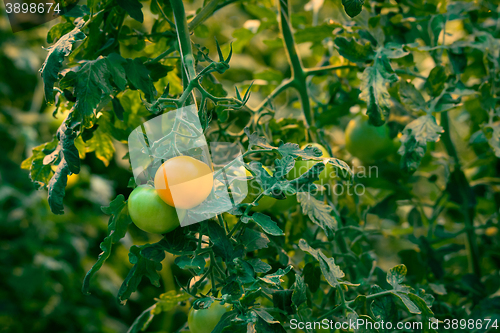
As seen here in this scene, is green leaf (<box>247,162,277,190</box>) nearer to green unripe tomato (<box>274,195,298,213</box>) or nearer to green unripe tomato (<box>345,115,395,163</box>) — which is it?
green unripe tomato (<box>274,195,298,213</box>)

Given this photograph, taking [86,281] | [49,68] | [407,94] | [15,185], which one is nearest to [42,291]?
[15,185]

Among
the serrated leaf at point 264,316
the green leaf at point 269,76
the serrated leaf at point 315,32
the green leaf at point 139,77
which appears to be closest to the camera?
the serrated leaf at point 264,316

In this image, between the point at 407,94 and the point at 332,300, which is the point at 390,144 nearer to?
the point at 407,94

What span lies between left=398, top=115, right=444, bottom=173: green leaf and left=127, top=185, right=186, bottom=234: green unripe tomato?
35cm

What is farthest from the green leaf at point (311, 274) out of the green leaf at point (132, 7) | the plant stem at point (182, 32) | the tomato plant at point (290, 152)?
the green leaf at point (132, 7)

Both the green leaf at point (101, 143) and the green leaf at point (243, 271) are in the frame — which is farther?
the green leaf at point (101, 143)

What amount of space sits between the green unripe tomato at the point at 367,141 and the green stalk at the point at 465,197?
0.42ft

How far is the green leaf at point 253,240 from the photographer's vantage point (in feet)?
1.48

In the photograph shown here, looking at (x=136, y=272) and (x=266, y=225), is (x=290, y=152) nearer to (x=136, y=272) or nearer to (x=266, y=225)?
(x=266, y=225)

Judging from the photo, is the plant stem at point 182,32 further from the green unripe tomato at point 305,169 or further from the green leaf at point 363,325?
the green leaf at point 363,325

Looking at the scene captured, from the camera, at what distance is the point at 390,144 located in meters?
0.78

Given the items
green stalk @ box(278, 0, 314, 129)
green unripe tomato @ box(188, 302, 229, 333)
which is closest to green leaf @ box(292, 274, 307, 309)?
green unripe tomato @ box(188, 302, 229, 333)

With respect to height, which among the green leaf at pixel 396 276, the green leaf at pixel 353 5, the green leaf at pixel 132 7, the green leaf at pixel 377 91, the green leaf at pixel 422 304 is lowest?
the green leaf at pixel 422 304

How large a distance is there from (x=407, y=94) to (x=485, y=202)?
54cm
